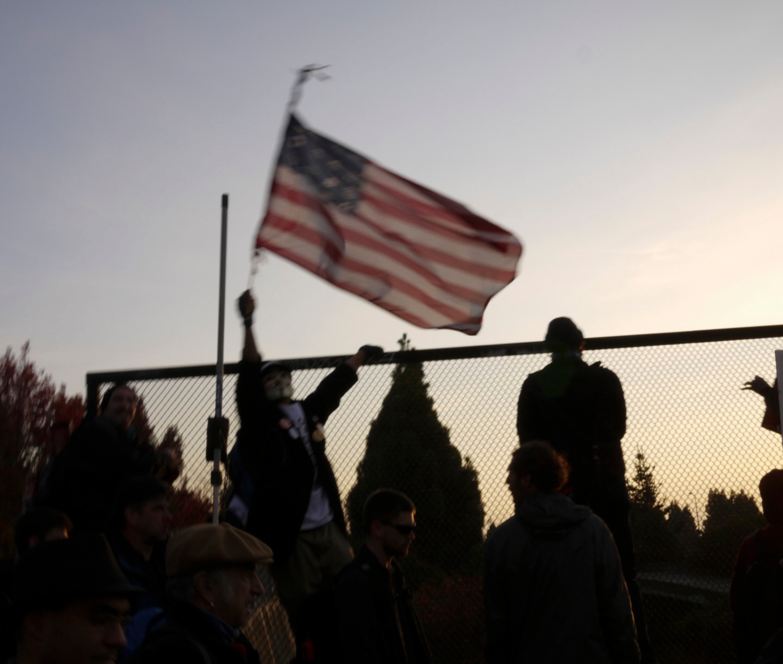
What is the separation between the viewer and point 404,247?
7.43 meters

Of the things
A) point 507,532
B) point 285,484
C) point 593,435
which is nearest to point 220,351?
point 285,484

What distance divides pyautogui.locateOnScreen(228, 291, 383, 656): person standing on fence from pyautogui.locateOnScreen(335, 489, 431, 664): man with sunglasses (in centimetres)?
55

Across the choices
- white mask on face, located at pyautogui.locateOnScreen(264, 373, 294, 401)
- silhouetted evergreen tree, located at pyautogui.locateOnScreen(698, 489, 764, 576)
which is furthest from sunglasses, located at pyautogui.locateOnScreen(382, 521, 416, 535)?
silhouetted evergreen tree, located at pyautogui.locateOnScreen(698, 489, 764, 576)

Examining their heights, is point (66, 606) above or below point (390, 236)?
below

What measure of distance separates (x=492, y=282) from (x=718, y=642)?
296 cm

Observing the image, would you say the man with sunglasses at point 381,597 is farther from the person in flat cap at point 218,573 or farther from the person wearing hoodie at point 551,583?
the person in flat cap at point 218,573

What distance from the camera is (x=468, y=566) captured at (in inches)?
316

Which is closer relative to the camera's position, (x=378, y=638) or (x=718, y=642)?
(x=378, y=638)

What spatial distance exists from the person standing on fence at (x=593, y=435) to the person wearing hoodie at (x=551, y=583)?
3.95 feet

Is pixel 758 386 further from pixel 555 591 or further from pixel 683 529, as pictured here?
pixel 555 591

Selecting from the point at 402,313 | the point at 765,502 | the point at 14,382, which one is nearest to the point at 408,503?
the point at 402,313

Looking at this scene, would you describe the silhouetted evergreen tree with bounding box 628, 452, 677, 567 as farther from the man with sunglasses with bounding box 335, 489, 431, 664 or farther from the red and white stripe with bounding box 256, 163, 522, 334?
the man with sunglasses with bounding box 335, 489, 431, 664

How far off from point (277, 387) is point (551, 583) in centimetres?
227

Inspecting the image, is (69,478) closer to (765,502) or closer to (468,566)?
(468,566)
